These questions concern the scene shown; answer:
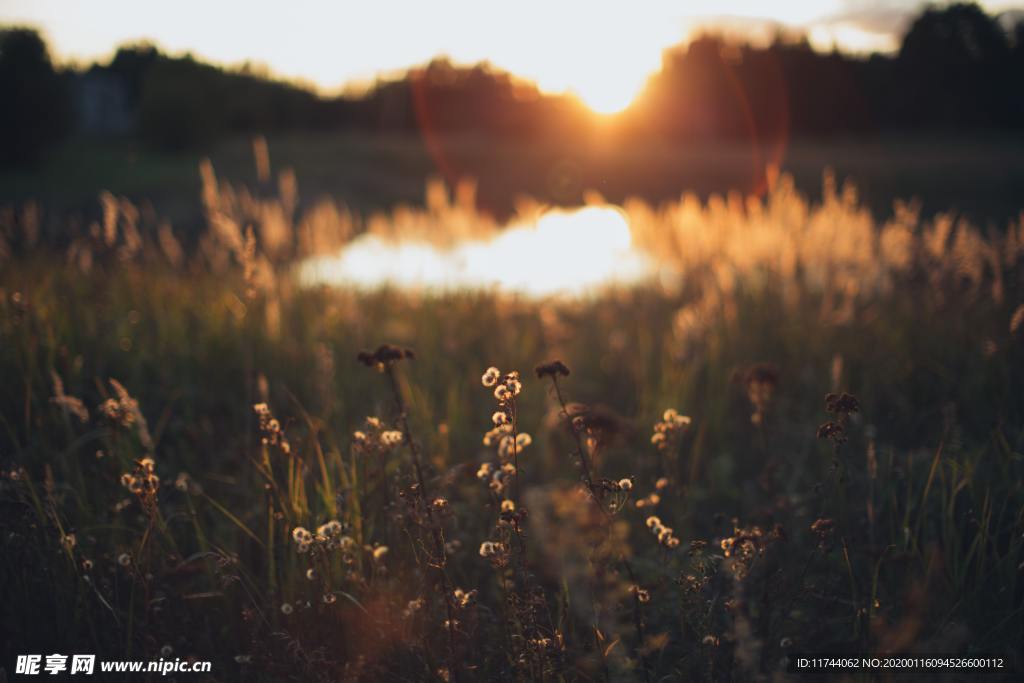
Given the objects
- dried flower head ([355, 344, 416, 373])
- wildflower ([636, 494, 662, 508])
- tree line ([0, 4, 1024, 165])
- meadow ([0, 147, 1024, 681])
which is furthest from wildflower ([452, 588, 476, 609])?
tree line ([0, 4, 1024, 165])

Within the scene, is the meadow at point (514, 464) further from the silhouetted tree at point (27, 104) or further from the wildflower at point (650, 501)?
the silhouetted tree at point (27, 104)

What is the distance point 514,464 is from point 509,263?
36.4 ft

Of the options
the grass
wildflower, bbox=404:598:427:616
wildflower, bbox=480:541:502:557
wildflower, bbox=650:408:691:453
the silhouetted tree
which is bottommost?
wildflower, bbox=404:598:427:616

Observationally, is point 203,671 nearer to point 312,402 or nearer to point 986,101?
point 312,402

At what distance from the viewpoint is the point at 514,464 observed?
6.47 feet

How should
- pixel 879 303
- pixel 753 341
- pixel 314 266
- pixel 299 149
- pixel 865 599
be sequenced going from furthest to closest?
pixel 299 149 → pixel 314 266 → pixel 879 303 → pixel 753 341 → pixel 865 599

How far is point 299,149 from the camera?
44156 mm

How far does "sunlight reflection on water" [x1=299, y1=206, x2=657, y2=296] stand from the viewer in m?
6.84

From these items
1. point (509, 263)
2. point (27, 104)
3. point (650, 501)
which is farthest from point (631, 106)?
point (650, 501)

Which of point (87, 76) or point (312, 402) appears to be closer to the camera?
point (312, 402)

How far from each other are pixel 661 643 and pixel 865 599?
1038mm

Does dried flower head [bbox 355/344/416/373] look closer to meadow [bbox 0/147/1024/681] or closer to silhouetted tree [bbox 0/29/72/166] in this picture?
meadow [bbox 0/147/1024/681]

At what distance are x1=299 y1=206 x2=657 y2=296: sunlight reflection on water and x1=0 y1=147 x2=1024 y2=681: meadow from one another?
1.03 feet

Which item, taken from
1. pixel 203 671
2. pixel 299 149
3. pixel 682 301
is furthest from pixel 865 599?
pixel 299 149
